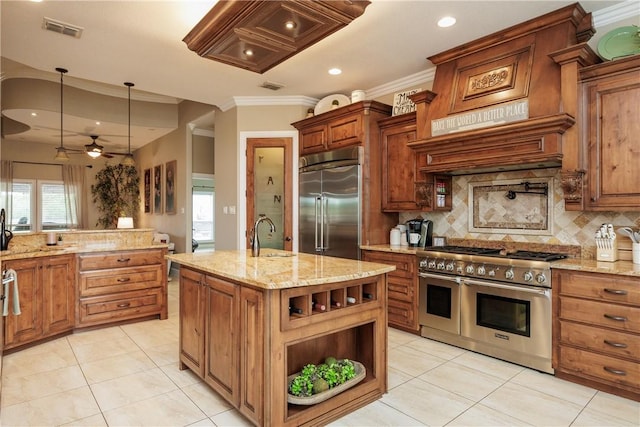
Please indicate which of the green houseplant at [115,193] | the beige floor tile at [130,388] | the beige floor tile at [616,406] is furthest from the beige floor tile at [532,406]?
the green houseplant at [115,193]

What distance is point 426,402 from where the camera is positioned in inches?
97.7

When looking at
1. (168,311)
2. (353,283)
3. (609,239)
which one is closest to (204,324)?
(353,283)

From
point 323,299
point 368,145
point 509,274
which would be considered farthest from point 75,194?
point 509,274

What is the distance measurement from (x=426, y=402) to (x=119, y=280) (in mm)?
3407

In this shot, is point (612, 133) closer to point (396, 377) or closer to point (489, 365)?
point (489, 365)

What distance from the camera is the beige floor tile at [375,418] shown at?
7.27 ft

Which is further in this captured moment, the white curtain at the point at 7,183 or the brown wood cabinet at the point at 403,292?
the white curtain at the point at 7,183

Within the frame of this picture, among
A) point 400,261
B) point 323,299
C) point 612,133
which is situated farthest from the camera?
point 400,261

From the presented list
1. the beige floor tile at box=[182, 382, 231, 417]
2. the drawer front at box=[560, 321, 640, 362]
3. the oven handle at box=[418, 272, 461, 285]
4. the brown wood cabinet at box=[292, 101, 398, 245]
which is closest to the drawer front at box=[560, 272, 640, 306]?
the drawer front at box=[560, 321, 640, 362]

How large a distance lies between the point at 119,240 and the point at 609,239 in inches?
201

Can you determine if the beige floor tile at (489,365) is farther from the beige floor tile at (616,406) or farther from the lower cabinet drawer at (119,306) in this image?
the lower cabinet drawer at (119,306)

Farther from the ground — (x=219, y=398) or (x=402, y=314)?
(x=402, y=314)

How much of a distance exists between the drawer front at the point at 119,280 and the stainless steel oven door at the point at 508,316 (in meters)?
3.40

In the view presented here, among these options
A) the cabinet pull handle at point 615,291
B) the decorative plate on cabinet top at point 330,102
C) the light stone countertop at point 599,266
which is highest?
the decorative plate on cabinet top at point 330,102
